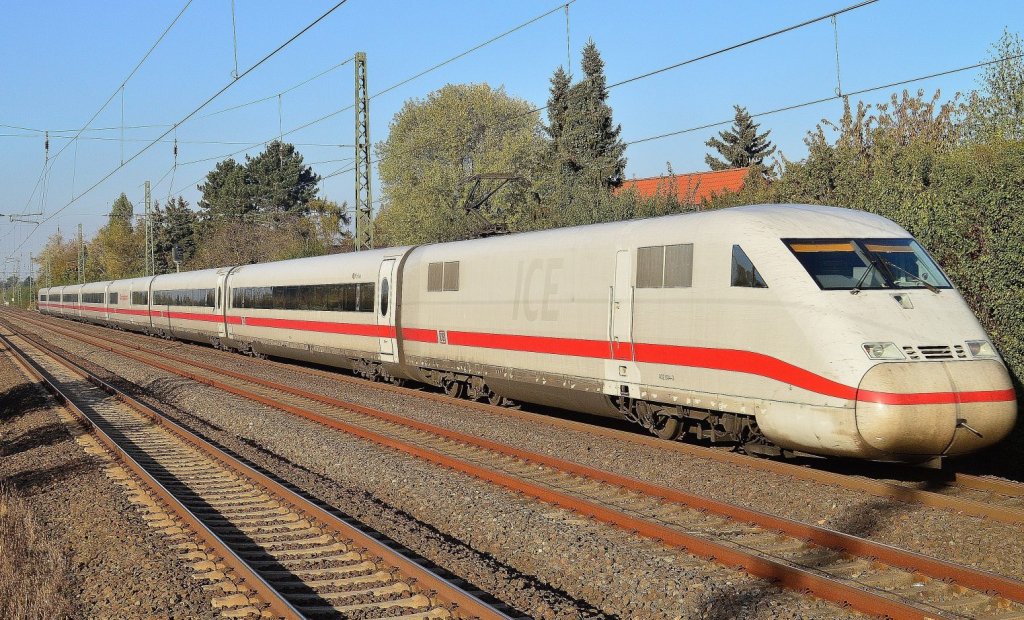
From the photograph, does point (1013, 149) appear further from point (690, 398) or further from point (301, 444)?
point (301, 444)

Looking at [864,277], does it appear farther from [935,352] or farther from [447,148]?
[447,148]

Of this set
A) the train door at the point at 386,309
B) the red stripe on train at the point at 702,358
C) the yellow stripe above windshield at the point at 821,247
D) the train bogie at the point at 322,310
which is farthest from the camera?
the train bogie at the point at 322,310

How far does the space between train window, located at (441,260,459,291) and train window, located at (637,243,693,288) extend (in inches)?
202

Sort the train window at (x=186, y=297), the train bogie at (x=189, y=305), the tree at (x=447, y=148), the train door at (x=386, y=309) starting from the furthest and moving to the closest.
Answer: the tree at (x=447, y=148) → the train window at (x=186, y=297) → the train bogie at (x=189, y=305) → the train door at (x=386, y=309)

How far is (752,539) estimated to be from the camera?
7.65m

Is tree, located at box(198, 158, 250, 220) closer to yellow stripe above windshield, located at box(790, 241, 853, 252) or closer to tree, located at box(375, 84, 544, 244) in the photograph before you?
tree, located at box(375, 84, 544, 244)

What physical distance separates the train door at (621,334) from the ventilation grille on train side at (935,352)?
146 inches

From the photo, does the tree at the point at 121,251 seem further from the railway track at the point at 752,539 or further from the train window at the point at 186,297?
the railway track at the point at 752,539

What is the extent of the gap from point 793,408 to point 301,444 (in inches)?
272

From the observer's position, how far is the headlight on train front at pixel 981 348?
9.06 meters

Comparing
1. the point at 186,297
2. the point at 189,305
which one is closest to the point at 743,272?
the point at 189,305

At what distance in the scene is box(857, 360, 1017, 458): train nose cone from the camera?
8.45 metres

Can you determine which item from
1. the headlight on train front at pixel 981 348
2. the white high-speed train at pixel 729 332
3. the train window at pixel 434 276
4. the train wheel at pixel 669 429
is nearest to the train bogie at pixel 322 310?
the white high-speed train at pixel 729 332

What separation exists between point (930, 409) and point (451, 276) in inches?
377
